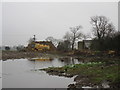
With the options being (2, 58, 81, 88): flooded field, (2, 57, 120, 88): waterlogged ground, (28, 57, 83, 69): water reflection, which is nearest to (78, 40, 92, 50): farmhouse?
(28, 57, 83, 69): water reflection

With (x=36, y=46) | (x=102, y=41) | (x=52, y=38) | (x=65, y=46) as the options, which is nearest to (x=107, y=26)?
(x=102, y=41)

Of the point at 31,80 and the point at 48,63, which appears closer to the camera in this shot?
the point at 31,80

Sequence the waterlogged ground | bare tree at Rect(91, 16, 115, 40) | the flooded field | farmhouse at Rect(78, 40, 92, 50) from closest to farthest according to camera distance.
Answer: the waterlogged ground → the flooded field → bare tree at Rect(91, 16, 115, 40) → farmhouse at Rect(78, 40, 92, 50)

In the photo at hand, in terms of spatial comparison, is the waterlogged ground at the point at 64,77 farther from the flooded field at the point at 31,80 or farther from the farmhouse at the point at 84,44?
the farmhouse at the point at 84,44

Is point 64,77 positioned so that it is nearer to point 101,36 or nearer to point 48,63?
point 48,63

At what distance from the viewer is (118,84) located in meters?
13.4

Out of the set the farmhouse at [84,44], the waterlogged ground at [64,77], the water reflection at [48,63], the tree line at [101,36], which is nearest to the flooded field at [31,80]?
the waterlogged ground at [64,77]

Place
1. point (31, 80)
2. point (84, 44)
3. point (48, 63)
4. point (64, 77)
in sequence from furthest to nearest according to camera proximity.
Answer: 1. point (84, 44)
2. point (48, 63)
3. point (64, 77)
4. point (31, 80)

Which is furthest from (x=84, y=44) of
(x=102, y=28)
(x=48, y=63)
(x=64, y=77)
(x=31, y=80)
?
(x=31, y=80)

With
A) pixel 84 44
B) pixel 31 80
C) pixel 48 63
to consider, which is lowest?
pixel 48 63

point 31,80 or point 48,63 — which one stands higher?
point 31,80

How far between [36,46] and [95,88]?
80.8 meters

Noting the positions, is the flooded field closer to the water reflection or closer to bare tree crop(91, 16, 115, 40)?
the water reflection

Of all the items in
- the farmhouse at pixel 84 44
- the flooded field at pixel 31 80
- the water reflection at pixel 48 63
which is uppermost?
the farmhouse at pixel 84 44
